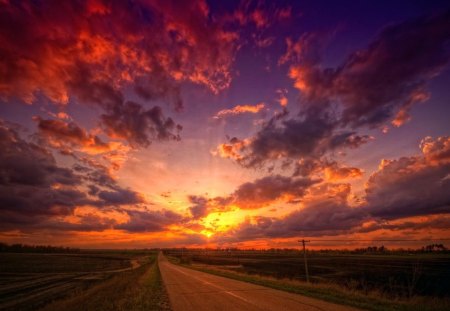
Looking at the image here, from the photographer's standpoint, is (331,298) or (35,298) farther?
(35,298)

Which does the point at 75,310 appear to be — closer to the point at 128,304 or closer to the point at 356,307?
the point at 128,304

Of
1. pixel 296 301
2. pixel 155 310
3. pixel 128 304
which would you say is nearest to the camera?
pixel 155 310

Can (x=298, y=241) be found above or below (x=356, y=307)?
above

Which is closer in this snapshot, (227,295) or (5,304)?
(227,295)

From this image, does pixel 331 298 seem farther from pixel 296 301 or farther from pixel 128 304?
pixel 128 304

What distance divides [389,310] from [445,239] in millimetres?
12270

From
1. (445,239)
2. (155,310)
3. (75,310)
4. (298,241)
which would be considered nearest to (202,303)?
(155,310)

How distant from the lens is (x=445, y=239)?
18.9 metres

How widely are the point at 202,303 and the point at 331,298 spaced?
6.48 metres

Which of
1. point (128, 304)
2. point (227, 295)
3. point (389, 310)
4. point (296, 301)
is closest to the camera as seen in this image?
point (389, 310)

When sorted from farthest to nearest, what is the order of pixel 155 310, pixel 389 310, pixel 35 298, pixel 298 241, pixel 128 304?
1. pixel 35 298
2. pixel 298 241
3. pixel 128 304
4. pixel 155 310
5. pixel 389 310

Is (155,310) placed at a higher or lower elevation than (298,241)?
lower

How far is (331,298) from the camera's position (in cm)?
1326

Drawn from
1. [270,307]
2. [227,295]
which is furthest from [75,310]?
[270,307]
